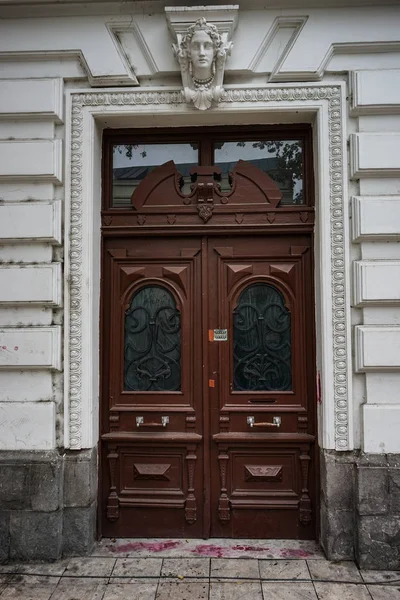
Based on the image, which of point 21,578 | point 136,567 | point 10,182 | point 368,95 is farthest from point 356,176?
point 21,578

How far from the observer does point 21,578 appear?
3688mm

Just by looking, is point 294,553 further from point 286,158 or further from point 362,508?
point 286,158

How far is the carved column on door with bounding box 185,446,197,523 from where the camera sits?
165 inches

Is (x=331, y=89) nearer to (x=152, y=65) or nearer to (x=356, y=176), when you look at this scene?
(x=356, y=176)

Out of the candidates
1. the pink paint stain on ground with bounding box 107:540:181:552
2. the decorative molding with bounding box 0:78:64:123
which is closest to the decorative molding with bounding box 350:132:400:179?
the decorative molding with bounding box 0:78:64:123

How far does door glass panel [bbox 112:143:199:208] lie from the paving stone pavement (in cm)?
320

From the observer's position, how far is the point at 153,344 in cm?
430

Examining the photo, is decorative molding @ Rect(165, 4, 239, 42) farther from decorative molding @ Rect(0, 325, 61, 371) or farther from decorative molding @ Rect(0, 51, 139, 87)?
decorative molding @ Rect(0, 325, 61, 371)

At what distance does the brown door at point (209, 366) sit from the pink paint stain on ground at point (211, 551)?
0.14 metres

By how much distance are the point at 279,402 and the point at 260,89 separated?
2.83 m

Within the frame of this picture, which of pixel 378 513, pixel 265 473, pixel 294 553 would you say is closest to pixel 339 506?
pixel 378 513

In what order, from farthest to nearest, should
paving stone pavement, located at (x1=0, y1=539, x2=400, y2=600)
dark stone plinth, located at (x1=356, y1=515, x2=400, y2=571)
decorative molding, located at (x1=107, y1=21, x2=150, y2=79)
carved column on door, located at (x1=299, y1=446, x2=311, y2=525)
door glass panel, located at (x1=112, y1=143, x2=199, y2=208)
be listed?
door glass panel, located at (x1=112, y1=143, x2=199, y2=208), carved column on door, located at (x1=299, y1=446, x2=311, y2=525), decorative molding, located at (x1=107, y1=21, x2=150, y2=79), dark stone plinth, located at (x1=356, y1=515, x2=400, y2=571), paving stone pavement, located at (x1=0, y1=539, x2=400, y2=600)

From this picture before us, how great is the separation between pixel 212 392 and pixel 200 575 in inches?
58.4

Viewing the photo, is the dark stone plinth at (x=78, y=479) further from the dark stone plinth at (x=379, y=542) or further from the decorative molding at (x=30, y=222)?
the dark stone plinth at (x=379, y=542)
